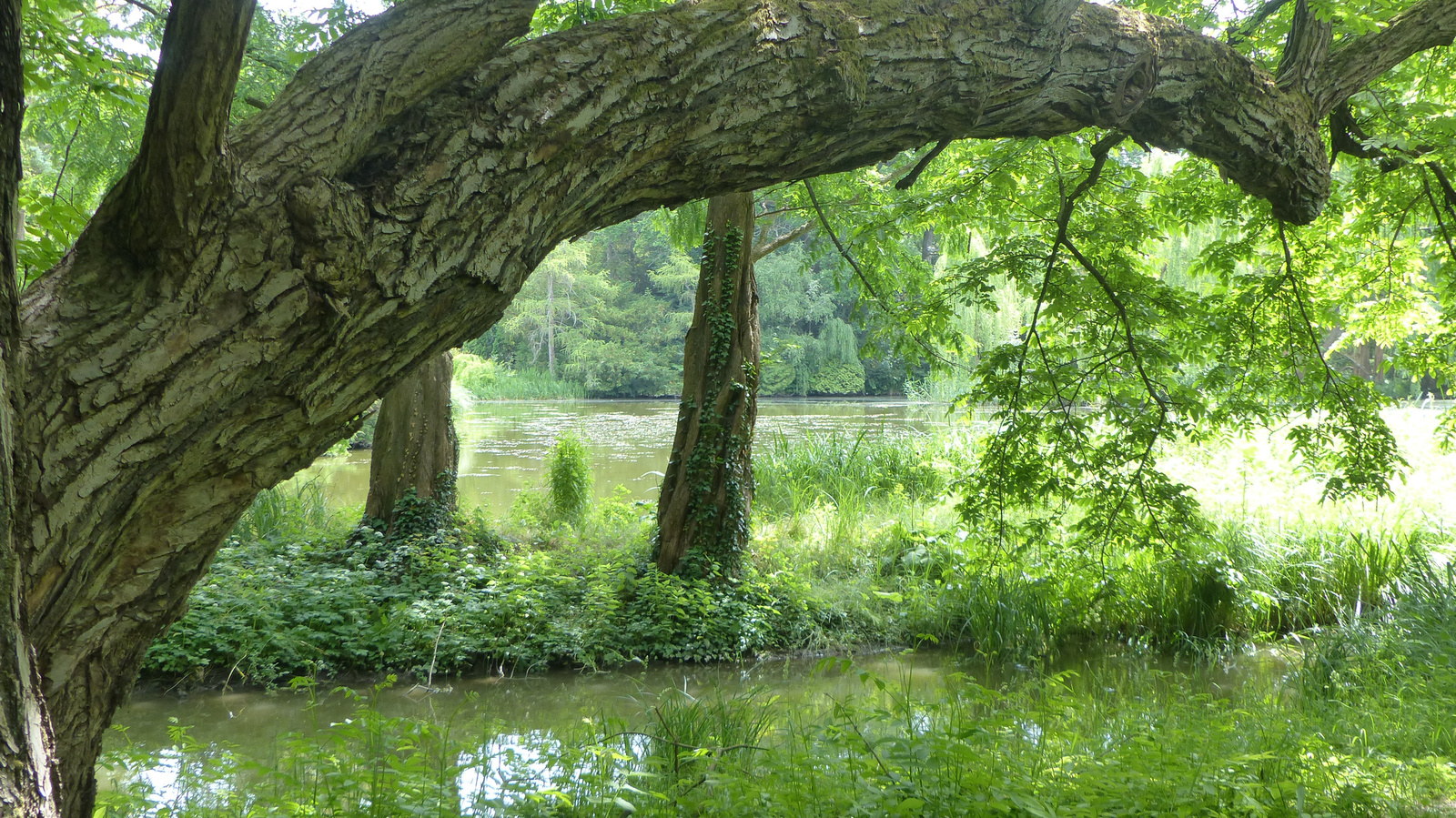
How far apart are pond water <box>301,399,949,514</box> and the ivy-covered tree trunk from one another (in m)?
3.35

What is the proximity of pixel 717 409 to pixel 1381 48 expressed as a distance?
5002 millimetres

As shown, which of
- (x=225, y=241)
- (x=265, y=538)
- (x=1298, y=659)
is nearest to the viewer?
(x=225, y=241)

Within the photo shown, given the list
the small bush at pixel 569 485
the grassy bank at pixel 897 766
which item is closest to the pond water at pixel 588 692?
the grassy bank at pixel 897 766

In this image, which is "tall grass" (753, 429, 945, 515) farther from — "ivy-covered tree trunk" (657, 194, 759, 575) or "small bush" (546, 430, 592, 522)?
"ivy-covered tree trunk" (657, 194, 759, 575)

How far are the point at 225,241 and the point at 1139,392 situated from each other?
A: 4.50 m

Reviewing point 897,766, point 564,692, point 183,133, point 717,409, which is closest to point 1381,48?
point 897,766

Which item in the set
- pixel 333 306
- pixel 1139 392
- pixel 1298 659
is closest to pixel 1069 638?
pixel 1298 659

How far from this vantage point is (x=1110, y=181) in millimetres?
4883

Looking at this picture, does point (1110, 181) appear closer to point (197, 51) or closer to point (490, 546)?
point (197, 51)

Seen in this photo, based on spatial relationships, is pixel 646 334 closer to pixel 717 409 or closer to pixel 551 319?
pixel 551 319

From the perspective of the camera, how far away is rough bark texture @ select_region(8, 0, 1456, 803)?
129cm

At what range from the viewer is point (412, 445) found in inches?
320

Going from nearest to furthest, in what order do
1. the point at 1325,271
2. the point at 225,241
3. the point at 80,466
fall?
the point at 80,466 < the point at 225,241 < the point at 1325,271

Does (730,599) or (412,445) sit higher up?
(412,445)
